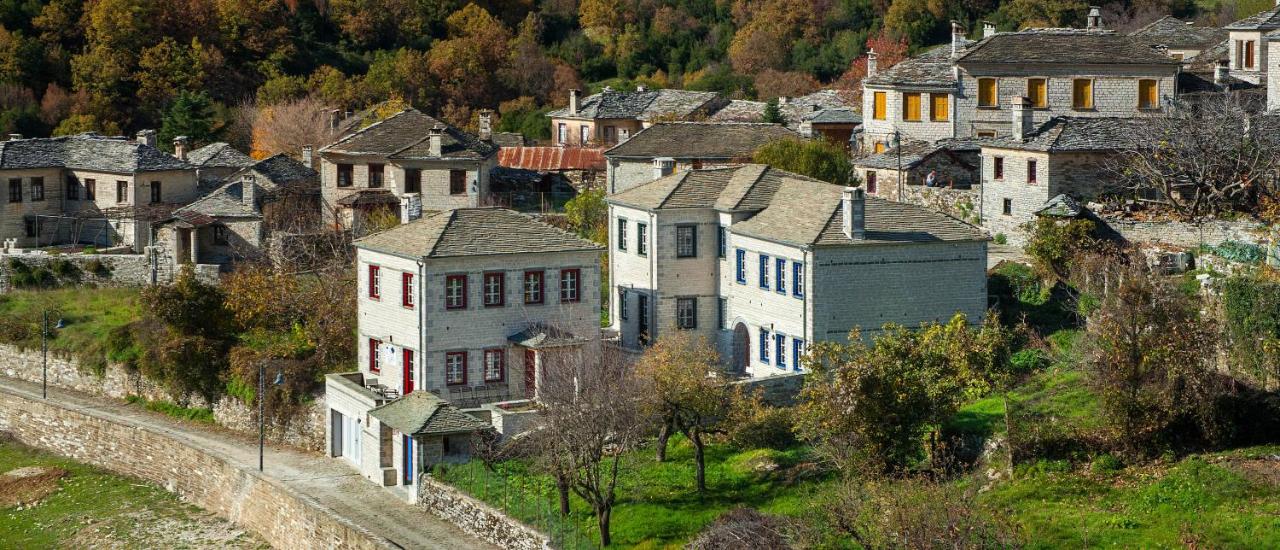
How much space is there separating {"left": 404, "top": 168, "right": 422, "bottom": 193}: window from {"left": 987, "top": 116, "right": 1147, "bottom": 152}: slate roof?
20934 millimetres

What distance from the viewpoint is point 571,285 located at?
177 ft

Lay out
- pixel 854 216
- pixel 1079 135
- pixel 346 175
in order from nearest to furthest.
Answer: pixel 854 216
pixel 1079 135
pixel 346 175

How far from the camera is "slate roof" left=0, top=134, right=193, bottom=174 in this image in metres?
76.9

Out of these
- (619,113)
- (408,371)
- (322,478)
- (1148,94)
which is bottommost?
(322,478)

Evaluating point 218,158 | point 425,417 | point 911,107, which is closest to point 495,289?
point 425,417

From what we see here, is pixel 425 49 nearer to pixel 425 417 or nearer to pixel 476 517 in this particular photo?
pixel 425 417

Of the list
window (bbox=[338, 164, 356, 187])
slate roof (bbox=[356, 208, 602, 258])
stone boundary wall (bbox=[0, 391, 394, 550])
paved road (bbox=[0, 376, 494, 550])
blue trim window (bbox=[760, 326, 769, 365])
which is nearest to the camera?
paved road (bbox=[0, 376, 494, 550])

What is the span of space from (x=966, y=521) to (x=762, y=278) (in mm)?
18269

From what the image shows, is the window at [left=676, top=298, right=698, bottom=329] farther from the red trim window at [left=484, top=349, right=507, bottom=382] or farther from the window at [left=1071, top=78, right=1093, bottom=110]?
the window at [left=1071, top=78, right=1093, bottom=110]

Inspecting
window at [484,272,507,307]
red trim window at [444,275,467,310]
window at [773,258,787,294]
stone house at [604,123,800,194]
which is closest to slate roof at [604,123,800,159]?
stone house at [604,123,800,194]

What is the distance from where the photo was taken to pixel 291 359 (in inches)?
2282

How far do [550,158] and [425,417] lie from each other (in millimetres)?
36514

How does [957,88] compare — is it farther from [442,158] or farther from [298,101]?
[298,101]

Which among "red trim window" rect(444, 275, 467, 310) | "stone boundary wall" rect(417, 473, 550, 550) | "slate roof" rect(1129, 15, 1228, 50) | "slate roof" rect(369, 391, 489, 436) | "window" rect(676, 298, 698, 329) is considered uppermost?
"slate roof" rect(1129, 15, 1228, 50)
